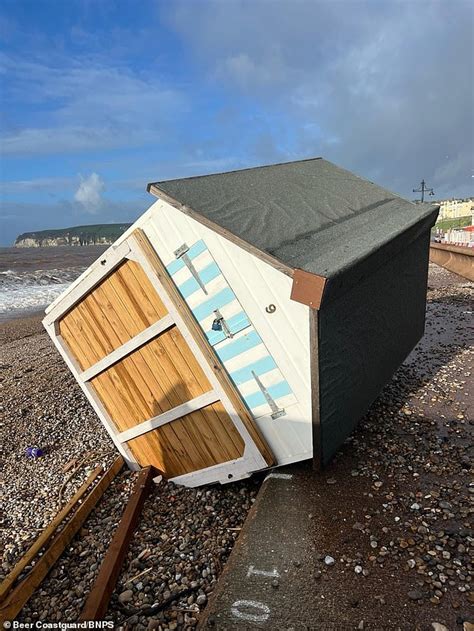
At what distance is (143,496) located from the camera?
5.39 metres


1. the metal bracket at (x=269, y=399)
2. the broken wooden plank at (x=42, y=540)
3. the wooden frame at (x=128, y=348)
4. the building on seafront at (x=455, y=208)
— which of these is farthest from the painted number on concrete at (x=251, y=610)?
the building on seafront at (x=455, y=208)

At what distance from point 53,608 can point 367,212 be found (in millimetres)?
6723

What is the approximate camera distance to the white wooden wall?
4.29 m

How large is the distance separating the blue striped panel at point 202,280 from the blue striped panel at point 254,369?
3.59 ft

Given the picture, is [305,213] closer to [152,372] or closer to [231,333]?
[231,333]

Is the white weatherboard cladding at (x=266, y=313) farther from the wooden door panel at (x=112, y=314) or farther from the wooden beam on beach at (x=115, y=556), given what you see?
the wooden beam on beach at (x=115, y=556)

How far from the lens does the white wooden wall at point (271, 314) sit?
14.1ft

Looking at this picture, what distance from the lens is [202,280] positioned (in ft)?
15.5

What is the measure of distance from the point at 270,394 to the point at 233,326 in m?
0.89

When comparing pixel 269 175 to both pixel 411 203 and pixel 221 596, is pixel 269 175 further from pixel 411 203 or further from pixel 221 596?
pixel 221 596

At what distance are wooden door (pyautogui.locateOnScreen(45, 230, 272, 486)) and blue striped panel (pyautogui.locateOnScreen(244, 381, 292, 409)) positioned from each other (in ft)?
0.37

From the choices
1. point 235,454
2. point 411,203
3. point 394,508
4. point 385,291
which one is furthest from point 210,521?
point 411,203

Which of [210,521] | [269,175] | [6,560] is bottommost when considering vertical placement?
[210,521]

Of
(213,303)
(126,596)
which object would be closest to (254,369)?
(213,303)
